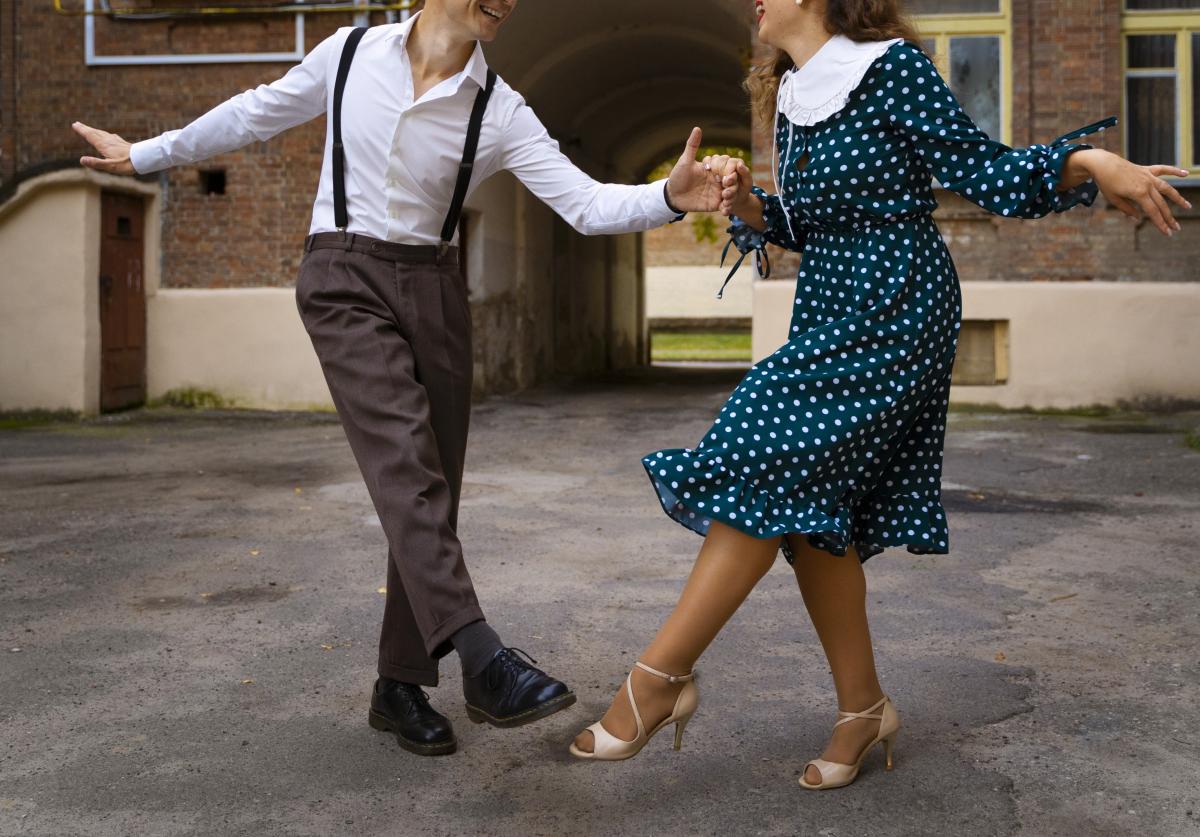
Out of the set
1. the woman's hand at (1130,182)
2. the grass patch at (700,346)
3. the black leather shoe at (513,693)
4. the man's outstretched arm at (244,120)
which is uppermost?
the grass patch at (700,346)

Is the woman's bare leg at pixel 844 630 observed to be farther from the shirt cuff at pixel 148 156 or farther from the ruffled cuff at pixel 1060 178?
the shirt cuff at pixel 148 156

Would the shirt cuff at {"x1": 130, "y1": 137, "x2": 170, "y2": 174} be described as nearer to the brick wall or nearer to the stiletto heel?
the stiletto heel

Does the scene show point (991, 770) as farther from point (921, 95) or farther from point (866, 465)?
point (921, 95)

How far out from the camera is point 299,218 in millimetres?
13344

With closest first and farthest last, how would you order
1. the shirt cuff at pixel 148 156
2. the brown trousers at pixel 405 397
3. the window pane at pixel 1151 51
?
the brown trousers at pixel 405 397 < the shirt cuff at pixel 148 156 < the window pane at pixel 1151 51

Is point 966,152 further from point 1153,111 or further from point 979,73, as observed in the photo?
point 1153,111

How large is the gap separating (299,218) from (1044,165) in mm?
11394

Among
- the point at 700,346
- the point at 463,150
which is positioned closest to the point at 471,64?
the point at 463,150

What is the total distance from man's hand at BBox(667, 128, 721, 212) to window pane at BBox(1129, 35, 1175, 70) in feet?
38.1

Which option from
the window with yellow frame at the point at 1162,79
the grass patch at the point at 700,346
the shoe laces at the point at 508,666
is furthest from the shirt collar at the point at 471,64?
the grass patch at the point at 700,346

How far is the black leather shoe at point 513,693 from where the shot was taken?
9.32ft

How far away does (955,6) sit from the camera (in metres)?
Result: 13.2

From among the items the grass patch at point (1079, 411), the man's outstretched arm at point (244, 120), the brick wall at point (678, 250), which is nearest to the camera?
the man's outstretched arm at point (244, 120)

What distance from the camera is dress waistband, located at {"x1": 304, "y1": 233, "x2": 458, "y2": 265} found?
316 centimetres
